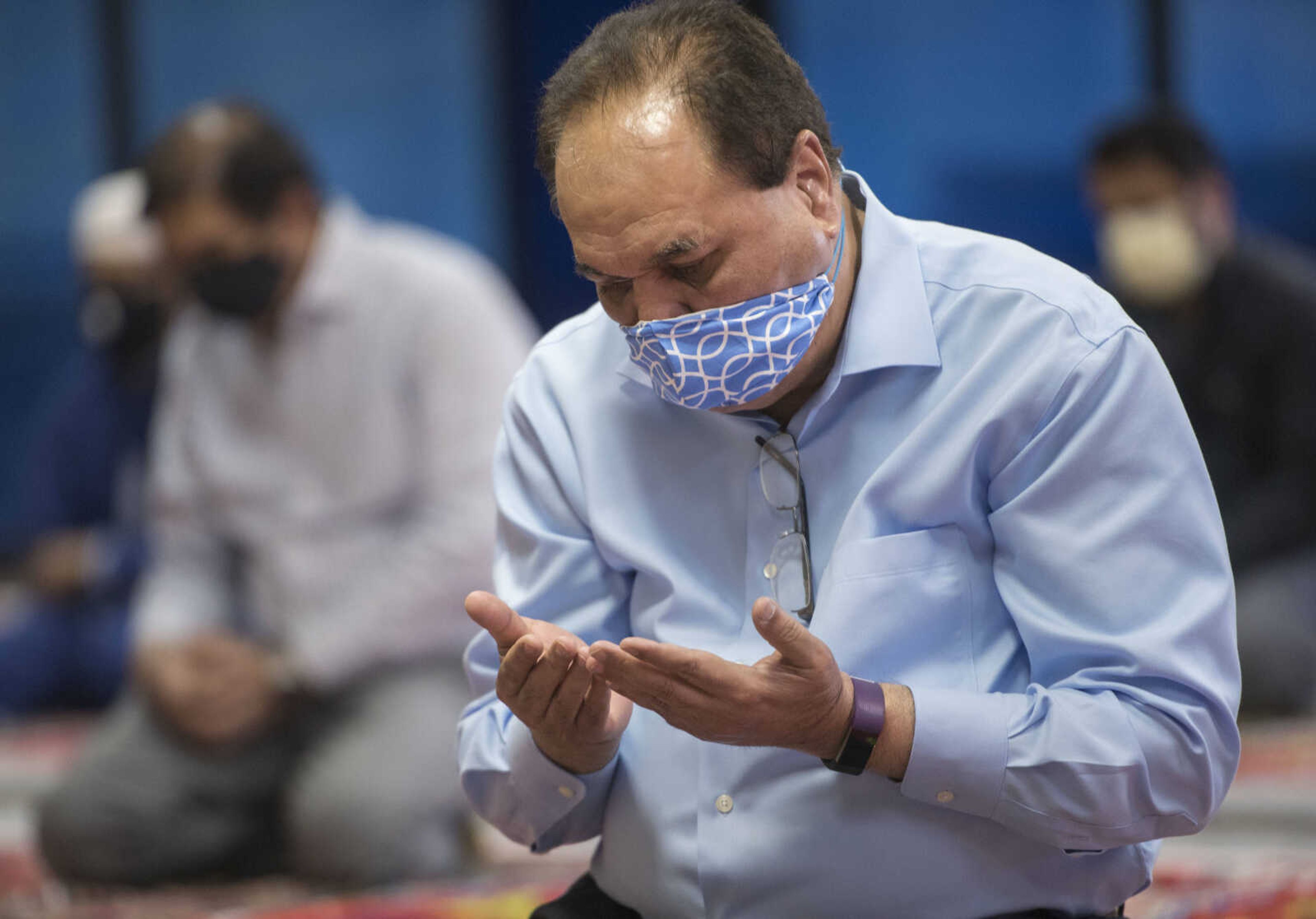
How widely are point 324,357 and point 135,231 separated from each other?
164 cm

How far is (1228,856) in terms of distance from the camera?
2.56m

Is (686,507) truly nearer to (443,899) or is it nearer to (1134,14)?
(443,899)

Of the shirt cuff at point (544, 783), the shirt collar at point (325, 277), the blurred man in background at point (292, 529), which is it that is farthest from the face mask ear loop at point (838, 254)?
the shirt collar at point (325, 277)

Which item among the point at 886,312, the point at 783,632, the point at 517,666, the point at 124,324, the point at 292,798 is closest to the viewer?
the point at 783,632

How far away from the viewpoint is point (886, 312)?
4.55 ft

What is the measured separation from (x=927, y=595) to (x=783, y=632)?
0.22 m

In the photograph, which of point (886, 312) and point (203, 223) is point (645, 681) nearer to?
point (886, 312)

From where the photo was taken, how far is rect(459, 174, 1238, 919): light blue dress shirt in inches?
50.0

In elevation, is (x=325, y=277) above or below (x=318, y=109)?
above

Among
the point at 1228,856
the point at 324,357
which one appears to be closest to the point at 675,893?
the point at 1228,856

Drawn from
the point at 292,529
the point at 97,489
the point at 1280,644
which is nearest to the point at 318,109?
the point at 97,489

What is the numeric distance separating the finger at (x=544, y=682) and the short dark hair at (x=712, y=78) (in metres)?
0.42

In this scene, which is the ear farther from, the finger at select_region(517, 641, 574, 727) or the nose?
the finger at select_region(517, 641, 574, 727)

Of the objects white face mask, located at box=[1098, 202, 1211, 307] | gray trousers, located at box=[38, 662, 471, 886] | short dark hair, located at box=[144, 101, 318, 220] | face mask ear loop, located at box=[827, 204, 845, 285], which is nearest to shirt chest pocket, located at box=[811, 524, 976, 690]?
face mask ear loop, located at box=[827, 204, 845, 285]
